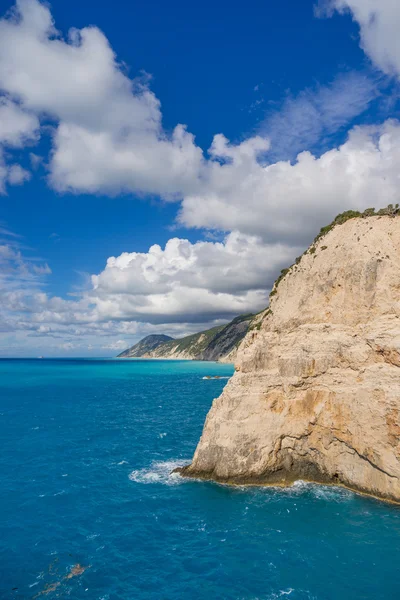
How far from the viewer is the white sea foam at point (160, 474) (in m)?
39.2

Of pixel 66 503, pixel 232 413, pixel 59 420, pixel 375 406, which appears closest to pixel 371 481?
pixel 375 406

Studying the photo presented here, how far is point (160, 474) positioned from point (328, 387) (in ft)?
68.5

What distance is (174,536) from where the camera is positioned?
28375mm

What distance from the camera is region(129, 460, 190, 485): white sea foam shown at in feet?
129

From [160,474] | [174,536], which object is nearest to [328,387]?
[174,536]

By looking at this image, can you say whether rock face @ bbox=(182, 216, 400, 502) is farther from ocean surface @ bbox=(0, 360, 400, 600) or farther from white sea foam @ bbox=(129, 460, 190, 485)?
ocean surface @ bbox=(0, 360, 400, 600)

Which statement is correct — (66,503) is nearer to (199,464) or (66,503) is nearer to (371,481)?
(199,464)

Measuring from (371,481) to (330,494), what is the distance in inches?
150

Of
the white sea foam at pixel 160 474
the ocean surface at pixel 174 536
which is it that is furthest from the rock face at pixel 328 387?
the ocean surface at pixel 174 536

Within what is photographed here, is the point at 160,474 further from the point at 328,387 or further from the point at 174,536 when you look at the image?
the point at 328,387

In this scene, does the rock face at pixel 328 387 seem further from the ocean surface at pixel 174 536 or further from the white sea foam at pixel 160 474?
the ocean surface at pixel 174 536

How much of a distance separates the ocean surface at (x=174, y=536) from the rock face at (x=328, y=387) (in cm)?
236

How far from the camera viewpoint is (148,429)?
212 ft

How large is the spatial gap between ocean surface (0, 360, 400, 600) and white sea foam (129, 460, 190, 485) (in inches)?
8.9
